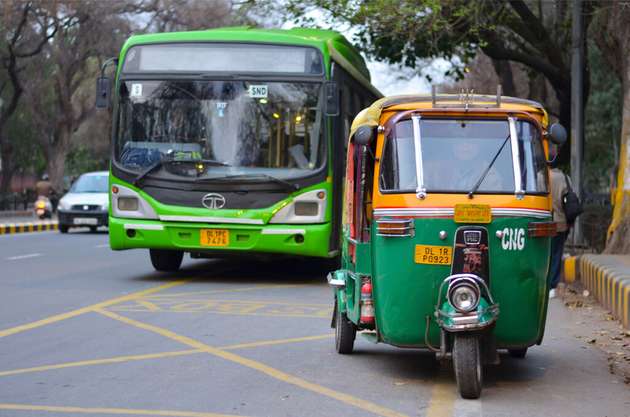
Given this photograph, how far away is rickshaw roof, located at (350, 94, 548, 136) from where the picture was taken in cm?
827

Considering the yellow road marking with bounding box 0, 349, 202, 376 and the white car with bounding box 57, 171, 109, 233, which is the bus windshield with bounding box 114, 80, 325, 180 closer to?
the yellow road marking with bounding box 0, 349, 202, 376

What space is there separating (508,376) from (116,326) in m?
4.13

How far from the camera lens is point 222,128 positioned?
15766 mm

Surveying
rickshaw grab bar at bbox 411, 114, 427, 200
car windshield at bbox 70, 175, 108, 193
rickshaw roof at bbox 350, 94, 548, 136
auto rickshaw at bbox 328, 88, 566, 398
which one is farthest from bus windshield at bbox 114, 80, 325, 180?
car windshield at bbox 70, 175, 108, 193

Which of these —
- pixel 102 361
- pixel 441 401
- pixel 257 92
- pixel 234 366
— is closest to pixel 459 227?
pixel 441 401

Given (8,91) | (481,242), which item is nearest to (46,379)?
(481,242)

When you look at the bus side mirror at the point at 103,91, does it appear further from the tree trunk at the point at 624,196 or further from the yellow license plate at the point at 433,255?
the yellow license plate at the point at 433,255

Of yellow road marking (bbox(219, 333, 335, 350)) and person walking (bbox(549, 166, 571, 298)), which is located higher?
person walking (bbox(549, 166, 571, 298))

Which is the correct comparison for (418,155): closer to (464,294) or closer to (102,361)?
(464,294)

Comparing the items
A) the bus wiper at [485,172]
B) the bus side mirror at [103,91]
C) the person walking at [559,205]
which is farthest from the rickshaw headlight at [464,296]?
the bus side mirror at [103,91]

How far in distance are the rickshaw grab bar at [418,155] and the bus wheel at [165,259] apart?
9863mm

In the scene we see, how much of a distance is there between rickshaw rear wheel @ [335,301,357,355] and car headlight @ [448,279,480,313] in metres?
1.90

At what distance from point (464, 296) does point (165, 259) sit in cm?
1074

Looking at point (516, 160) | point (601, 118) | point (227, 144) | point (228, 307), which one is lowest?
point (228, 307)
